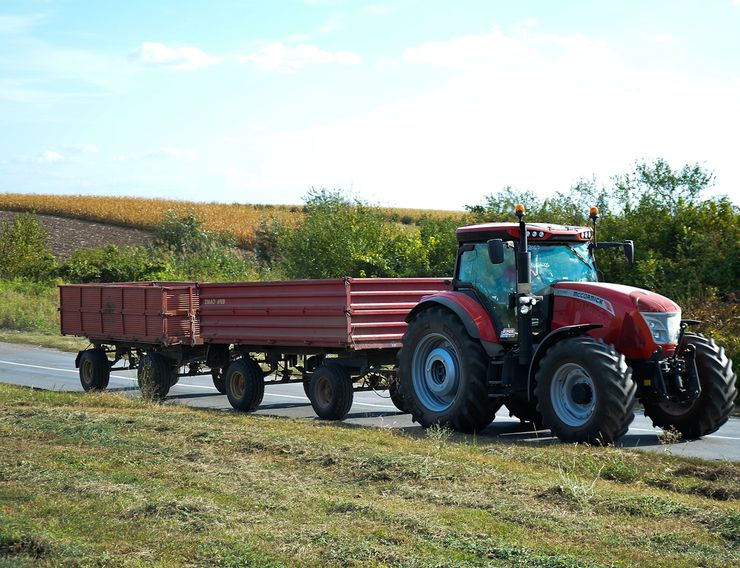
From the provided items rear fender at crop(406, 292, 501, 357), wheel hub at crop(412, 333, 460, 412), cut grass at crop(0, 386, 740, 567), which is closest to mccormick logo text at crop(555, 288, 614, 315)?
rear fender at crop(406, 292, 501, 357)

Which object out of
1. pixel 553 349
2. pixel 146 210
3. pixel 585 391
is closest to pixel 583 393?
pixel 585 391

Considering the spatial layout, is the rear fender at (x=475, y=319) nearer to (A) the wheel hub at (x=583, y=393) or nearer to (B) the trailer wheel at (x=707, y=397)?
(A) the wheel hub at (x=583, y=393)

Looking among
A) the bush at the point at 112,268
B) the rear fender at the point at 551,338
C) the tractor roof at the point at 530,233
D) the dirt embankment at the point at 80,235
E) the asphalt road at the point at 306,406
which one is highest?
the dirt embankment at the point at 80,235

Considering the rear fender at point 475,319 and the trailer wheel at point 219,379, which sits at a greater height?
the rear fender at point 475,319

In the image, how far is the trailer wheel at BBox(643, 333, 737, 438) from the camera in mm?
11289

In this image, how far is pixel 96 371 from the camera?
18.4m

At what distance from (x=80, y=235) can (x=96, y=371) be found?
4724 cm

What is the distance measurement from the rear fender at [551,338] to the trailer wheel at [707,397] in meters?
1.17

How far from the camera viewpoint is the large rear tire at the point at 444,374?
1177 cm

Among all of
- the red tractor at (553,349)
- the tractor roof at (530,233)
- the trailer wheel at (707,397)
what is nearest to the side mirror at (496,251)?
the red tractor at (553,349)

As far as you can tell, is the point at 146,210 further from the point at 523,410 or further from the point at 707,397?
the point at 707,397

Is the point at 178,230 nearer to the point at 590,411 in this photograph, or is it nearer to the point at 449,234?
the point at 449,234

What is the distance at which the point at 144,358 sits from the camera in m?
17.0

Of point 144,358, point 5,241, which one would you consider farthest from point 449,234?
point 5,241
